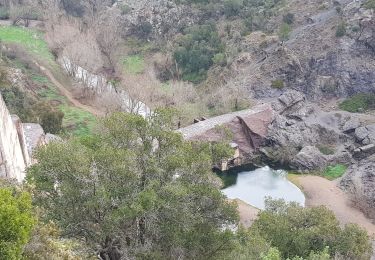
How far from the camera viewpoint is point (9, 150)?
79.8 ft

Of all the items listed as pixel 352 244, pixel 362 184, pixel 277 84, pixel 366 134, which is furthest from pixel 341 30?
pixel 352 244

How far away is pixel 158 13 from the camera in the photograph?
83125 millimetres

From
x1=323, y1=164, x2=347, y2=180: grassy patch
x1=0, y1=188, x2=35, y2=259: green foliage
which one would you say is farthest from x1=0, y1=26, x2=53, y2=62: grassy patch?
x1=0, y1=188, x2=35, y2=259: green foliage

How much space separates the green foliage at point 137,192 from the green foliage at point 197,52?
47668 millimetres

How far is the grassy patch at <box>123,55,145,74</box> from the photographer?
7046cm

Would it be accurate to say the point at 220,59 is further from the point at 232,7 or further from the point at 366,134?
the point at 366,134

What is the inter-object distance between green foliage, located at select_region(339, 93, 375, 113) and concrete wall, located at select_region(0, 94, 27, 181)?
123 feet

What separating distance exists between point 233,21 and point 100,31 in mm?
18655

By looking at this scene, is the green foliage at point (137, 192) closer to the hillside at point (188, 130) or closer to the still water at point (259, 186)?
the hillside at point (188, 130)

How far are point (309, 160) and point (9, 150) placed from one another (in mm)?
30133

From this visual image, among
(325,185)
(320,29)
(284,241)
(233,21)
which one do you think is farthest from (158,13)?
(284,241)

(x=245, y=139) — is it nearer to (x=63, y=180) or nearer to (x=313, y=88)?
(x=313, y=88)

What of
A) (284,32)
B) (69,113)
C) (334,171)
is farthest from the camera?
(284,32)

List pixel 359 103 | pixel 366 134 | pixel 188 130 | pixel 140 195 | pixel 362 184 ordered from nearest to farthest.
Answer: pixel 140 195
pixel 362 184
pixel 188 130
pixel 366 134
pixel 359 103
